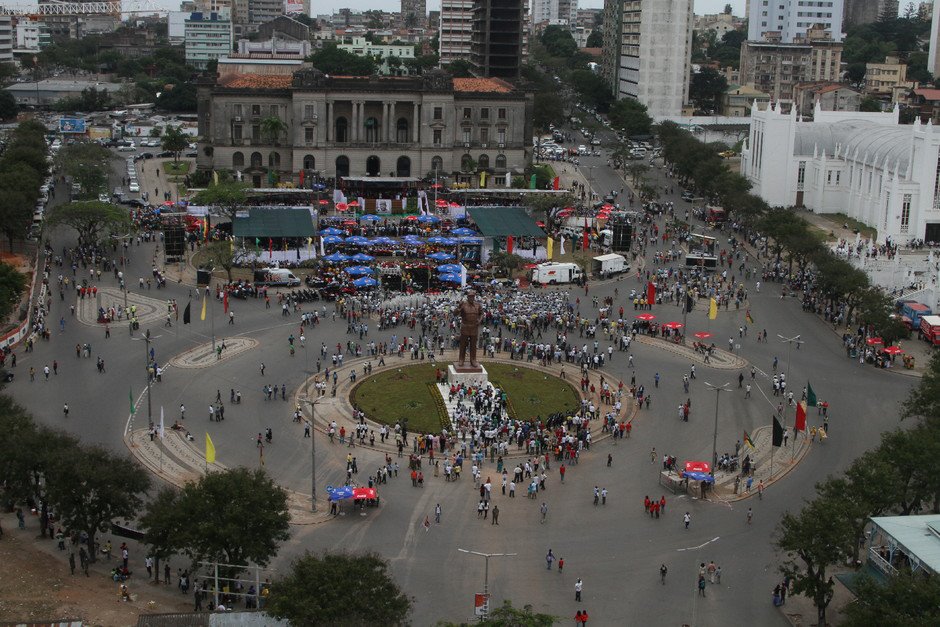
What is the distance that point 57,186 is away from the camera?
134 m

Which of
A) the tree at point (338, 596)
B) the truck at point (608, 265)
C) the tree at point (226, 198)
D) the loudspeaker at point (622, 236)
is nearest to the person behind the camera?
the tree at point (338, 596)

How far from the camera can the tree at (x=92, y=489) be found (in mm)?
46375

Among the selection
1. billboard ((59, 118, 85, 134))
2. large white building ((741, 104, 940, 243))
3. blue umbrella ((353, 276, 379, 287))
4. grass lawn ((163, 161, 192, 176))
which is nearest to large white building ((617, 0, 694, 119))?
large white building ((741, 104, 940, 243))

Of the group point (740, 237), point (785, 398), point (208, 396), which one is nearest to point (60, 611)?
point (208, 396)

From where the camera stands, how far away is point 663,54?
7702 inches

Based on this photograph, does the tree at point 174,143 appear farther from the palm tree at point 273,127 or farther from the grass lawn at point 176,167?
Result: the palm tree at point 273,127

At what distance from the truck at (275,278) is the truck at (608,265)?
79.4 feet

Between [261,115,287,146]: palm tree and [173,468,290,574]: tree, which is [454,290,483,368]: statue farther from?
[261,115,287,146]: palm tree

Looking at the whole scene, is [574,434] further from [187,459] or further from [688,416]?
[187,459]

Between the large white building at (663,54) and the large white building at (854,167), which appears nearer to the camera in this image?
the large white building at (854,167)

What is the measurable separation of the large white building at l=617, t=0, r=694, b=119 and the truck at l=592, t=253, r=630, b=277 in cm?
9989

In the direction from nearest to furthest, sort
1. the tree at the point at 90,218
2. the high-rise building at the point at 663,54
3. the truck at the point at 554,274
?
the truck at the point at 554,274 → the tree at the point at 90,218 → the high-rise building at the point at 663,54

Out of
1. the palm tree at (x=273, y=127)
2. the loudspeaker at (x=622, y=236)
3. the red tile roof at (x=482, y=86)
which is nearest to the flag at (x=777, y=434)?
the loudspeaker at (x=622, y=236)

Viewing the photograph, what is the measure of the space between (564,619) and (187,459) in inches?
913
